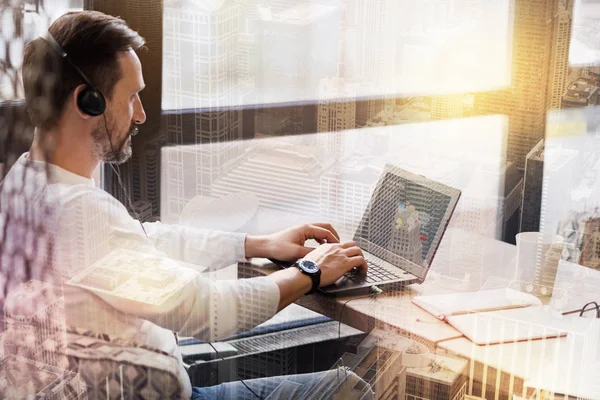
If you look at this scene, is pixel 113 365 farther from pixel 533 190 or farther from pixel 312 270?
pixel 533 190

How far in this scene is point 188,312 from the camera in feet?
4.37

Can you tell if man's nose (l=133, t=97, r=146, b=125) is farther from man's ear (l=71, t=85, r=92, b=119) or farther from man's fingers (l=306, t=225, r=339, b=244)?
man's fingers (l=306, t=225, r=339, b=244)

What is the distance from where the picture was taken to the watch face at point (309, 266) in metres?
1.42

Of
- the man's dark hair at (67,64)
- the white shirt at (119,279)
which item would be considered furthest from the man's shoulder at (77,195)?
the man's dark hair at (67,64)

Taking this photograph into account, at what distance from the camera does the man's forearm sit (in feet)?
4.54

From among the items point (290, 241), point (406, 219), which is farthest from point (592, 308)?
point (290, 241)

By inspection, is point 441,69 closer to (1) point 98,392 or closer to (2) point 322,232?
(2) point 322,232

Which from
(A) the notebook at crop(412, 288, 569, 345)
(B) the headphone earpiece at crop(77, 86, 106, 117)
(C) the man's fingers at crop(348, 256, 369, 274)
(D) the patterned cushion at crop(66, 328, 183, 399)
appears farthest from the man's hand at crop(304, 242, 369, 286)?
(B) the headphone earpiece at crop(77, 86, 106, 117)

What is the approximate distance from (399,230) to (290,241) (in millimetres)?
233

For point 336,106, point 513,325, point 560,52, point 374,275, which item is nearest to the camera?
point 560,52

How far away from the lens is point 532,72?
1.12 metres

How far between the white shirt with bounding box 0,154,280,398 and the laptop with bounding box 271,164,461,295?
17cm

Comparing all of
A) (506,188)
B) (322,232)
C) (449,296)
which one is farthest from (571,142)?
(322,232)

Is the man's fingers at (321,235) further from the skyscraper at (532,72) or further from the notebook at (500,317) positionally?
the skyscraper at (532,72)
